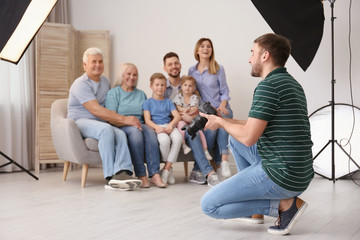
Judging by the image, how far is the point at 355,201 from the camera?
284 cm

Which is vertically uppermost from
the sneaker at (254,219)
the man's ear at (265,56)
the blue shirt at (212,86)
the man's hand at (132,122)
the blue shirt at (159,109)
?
the man's ear at (265,56)

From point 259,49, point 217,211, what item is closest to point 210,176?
point 217,211

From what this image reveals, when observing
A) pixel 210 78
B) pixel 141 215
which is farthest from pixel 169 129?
pixel 141 215

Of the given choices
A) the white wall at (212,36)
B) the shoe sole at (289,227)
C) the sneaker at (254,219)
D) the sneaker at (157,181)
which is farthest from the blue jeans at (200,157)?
the shoe sole at (289,227)

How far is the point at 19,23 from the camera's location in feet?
3.91

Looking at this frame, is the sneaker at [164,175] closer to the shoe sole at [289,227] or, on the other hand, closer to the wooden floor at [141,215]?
the wooden floor at [141,215]

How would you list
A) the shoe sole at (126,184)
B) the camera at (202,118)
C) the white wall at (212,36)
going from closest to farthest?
the camera at (202,118) < the shoe sole at (126,184) < the white wall at (212,36)

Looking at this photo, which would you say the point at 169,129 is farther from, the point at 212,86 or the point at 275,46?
the point at 275,46

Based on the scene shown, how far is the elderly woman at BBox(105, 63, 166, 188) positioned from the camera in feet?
11.5

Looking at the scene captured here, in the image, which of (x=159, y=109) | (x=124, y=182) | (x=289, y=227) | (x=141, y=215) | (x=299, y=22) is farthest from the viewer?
(x=299, y=22)

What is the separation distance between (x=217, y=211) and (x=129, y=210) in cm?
65

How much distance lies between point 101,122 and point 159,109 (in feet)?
1.65

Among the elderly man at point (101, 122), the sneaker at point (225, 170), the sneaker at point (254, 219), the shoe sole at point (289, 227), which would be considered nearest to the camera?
the shoe sole at point (289, 227)

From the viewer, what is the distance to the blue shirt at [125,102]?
364 centimetres
